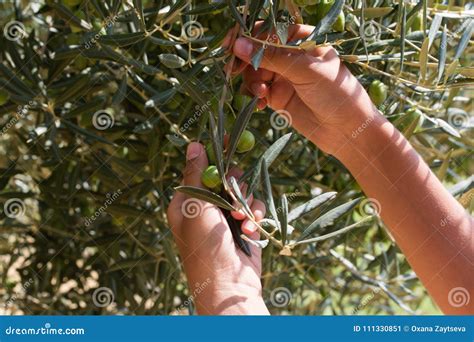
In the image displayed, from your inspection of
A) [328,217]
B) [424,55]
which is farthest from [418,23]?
[328,217]

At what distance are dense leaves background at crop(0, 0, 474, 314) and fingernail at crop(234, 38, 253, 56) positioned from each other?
3cm

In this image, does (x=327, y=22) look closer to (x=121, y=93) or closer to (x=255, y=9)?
(x=255, y=9)

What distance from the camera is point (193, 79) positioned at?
4.17 ft

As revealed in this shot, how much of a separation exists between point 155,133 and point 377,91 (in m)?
0.52

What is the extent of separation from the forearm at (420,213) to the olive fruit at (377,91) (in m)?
0.20

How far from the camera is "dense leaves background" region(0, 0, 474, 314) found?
1.29 meters

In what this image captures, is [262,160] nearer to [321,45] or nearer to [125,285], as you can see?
[321,45]

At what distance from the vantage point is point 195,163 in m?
1.27

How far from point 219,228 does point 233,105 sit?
250 millimetres

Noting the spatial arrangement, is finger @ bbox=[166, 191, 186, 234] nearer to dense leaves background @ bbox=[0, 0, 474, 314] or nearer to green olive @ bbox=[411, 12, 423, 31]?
dense leaves background @ bbox=[0, 0, 474, 314]

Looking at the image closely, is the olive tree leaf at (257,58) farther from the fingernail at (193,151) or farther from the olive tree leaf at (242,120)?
the fingernail at (193,151)

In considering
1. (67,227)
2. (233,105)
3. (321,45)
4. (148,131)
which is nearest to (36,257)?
(67,227)

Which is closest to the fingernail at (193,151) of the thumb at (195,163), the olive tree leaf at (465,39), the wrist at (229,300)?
the thumb at (195,163)

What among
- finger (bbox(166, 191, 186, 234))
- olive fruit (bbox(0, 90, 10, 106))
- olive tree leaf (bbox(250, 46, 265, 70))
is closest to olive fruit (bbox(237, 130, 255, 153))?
finger (bbox(166, 191, 186, 234))
